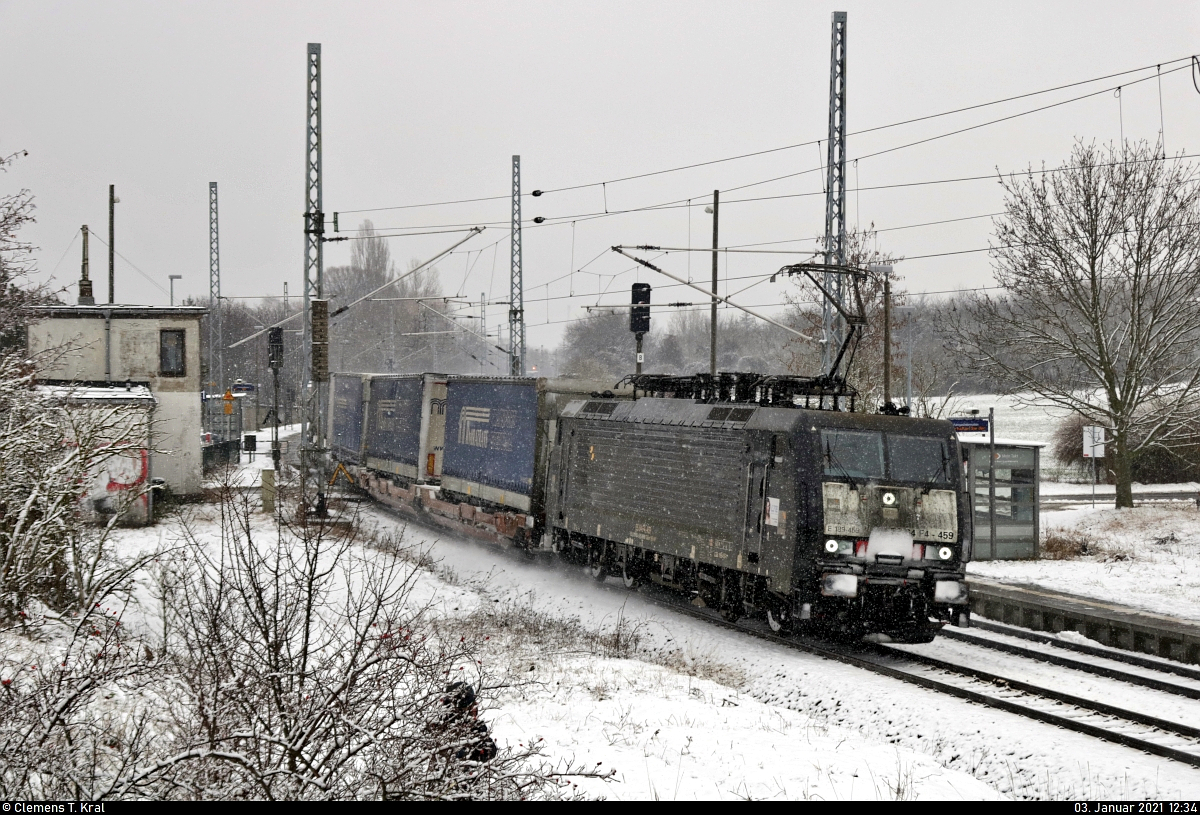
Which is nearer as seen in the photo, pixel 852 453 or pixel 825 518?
pixel 825 518

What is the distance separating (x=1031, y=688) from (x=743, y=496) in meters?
4.10

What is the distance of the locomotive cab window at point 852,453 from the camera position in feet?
40.0

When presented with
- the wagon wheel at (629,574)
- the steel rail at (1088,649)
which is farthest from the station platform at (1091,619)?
the wagon wheel at (629,574)

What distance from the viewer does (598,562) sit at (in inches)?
694

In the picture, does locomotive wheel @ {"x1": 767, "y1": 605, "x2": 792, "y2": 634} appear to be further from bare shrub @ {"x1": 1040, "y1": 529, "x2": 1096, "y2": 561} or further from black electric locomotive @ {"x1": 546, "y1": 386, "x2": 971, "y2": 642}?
bare shrub @ {"x1": 1040, "y1": 529, "x2": 1096, "y2": 561}

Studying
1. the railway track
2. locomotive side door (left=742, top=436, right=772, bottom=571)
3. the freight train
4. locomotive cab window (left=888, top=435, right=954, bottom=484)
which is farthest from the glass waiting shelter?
locomotive side door (left=742, top=436, right=772, bottom=571)

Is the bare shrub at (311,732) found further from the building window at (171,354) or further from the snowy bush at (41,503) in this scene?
the building window at (171,354)

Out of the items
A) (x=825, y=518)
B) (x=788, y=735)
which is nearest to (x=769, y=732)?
(x=788, y=735)

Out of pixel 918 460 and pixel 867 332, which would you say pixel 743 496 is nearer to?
pixel 918 460

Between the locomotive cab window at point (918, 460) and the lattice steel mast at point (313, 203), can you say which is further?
the lattice steel mast at point (313, 203)

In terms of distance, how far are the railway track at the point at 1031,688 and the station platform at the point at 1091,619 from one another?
0.73 meters

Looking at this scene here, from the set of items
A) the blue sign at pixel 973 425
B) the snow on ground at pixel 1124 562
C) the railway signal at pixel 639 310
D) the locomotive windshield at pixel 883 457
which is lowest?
the snow on ground at pixel 1124 562

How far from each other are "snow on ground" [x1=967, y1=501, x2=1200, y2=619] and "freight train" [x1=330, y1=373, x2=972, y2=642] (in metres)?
4.67
